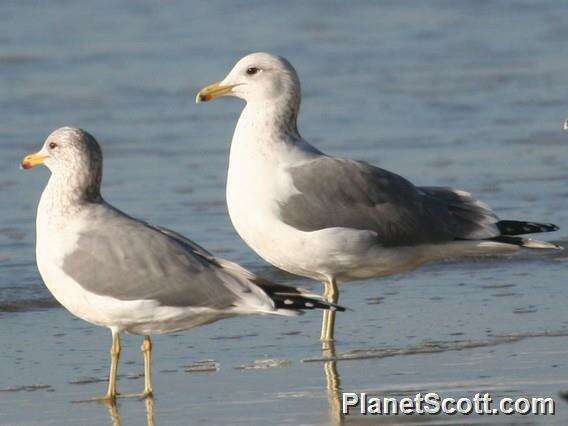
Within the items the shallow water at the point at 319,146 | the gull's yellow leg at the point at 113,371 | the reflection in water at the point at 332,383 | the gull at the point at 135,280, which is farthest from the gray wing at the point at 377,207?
the gull's yellow leg at the point at 113,371

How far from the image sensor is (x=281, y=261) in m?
8.87

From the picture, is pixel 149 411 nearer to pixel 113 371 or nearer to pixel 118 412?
pixel 118 412

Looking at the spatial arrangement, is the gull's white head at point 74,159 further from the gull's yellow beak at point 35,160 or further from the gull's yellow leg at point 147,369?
the gull's yellow leg at point 147,369

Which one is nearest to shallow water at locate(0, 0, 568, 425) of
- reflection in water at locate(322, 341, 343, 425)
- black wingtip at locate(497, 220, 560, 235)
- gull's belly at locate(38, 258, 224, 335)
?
reflection in water at locate(322, 341, 343, 425)

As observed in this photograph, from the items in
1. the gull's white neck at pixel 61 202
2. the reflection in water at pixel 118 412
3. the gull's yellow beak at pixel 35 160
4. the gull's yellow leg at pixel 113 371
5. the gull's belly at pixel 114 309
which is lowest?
the reflection in water at pixel 118 412

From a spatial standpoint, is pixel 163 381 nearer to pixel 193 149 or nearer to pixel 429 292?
pixel 429 292

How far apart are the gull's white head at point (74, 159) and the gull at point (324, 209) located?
1.12m

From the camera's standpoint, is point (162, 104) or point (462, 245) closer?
point (462, 245)

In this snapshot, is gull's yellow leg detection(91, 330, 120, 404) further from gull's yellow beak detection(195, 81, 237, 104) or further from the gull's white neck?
gull's yellow beak detection(195, 81, 237, 104)

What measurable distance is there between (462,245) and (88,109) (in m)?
8.15

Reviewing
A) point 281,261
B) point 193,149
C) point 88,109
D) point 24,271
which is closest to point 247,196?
point 281,261

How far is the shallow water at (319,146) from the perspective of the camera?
7.66 metres

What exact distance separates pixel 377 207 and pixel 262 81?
3.33ft

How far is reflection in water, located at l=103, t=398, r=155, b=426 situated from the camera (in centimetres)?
702
